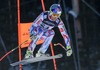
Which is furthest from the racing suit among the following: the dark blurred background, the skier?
the dark blurred background

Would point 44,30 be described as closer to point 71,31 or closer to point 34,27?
point 34,27

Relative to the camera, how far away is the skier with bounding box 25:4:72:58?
226cm

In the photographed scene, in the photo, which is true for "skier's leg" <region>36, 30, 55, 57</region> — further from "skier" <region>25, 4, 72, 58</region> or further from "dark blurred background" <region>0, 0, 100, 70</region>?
"dark blurred background" <region>0, 0, 100, 70</region>

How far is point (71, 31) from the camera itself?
9.17ft

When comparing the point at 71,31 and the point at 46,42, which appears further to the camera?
the point at 71,31

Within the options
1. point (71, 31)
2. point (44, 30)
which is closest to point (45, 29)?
point (44, 30)

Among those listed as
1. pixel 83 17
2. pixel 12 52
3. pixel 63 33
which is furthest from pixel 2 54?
pixel 83 17

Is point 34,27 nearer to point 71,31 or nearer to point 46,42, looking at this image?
point 46,42

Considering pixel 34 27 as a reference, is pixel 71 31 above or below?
below

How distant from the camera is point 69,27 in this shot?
8.91 feet

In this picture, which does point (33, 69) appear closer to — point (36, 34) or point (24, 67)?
point (24, 67)

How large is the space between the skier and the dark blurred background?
0.64 feet

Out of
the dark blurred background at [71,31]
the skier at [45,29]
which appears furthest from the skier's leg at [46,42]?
the dark blurred background at [71,31]

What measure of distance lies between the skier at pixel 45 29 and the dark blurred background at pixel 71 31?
0.20 m
